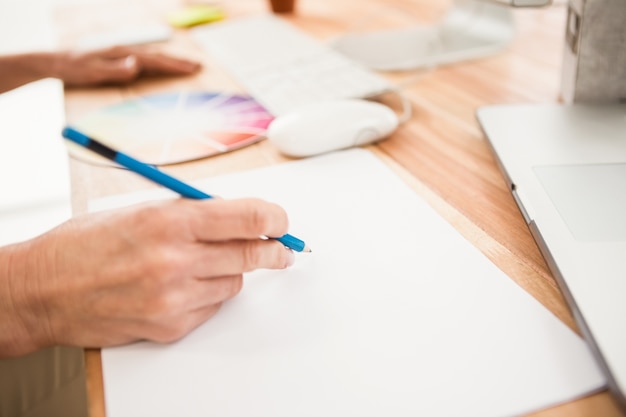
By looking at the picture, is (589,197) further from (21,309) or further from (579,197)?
(21,309)

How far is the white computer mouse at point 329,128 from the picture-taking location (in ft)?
1.96

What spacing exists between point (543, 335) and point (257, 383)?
0.60ft

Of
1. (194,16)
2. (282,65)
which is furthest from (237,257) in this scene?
(194,16)

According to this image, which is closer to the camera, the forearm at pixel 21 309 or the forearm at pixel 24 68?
the forearm at pixel 21 309

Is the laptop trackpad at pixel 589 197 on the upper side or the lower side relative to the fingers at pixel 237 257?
upper

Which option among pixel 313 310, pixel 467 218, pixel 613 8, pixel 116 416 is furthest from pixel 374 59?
pixel 116 416

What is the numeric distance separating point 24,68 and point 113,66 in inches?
6.6

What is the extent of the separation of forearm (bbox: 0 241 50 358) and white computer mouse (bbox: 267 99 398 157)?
0.94 feet

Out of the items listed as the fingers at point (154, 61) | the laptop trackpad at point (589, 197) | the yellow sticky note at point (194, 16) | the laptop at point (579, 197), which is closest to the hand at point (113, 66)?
the fingers at point (154, 61)

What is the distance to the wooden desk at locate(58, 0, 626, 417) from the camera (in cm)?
42

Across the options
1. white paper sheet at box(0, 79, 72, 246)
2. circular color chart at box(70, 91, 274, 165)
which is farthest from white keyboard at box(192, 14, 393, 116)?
white paper sheet at box(0, 79, 72, 246)

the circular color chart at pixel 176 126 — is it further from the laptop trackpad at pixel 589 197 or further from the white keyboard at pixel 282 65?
the laptop trackpad at pixel 589 197

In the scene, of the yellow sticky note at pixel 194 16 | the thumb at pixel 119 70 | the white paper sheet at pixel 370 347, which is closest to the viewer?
the white paper sheet at pixel 370 347

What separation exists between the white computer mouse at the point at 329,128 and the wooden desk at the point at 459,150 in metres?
0.02
